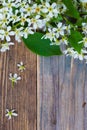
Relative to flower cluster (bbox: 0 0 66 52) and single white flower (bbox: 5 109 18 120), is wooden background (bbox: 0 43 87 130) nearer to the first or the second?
single white flower (bbox: 5 109 18 120)

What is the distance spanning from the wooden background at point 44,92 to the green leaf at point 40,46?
6cm

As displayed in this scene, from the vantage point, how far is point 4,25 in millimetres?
843

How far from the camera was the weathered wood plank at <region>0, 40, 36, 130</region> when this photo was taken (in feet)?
3.21

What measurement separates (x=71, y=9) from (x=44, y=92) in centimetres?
24

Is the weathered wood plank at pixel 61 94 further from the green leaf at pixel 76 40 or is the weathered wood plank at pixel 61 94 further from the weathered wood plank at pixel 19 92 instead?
the green leaf at pixel 76 40

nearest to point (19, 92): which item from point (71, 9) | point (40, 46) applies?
point (40, 46)

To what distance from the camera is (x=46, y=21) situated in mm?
835

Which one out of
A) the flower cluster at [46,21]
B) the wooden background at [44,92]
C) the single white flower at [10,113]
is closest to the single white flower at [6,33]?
the flower cluster at [46,21]

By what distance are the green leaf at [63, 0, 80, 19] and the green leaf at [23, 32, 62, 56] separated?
0.08 m

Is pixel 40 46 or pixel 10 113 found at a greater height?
pixel 40 46

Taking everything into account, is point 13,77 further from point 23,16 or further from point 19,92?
point 23,16

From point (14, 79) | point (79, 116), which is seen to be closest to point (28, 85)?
point (14, 79)

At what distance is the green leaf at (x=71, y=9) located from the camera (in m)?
0.84

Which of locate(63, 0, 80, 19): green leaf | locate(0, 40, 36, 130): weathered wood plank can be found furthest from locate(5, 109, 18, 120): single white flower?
locate(63, 0, 80, 19): green leaf
